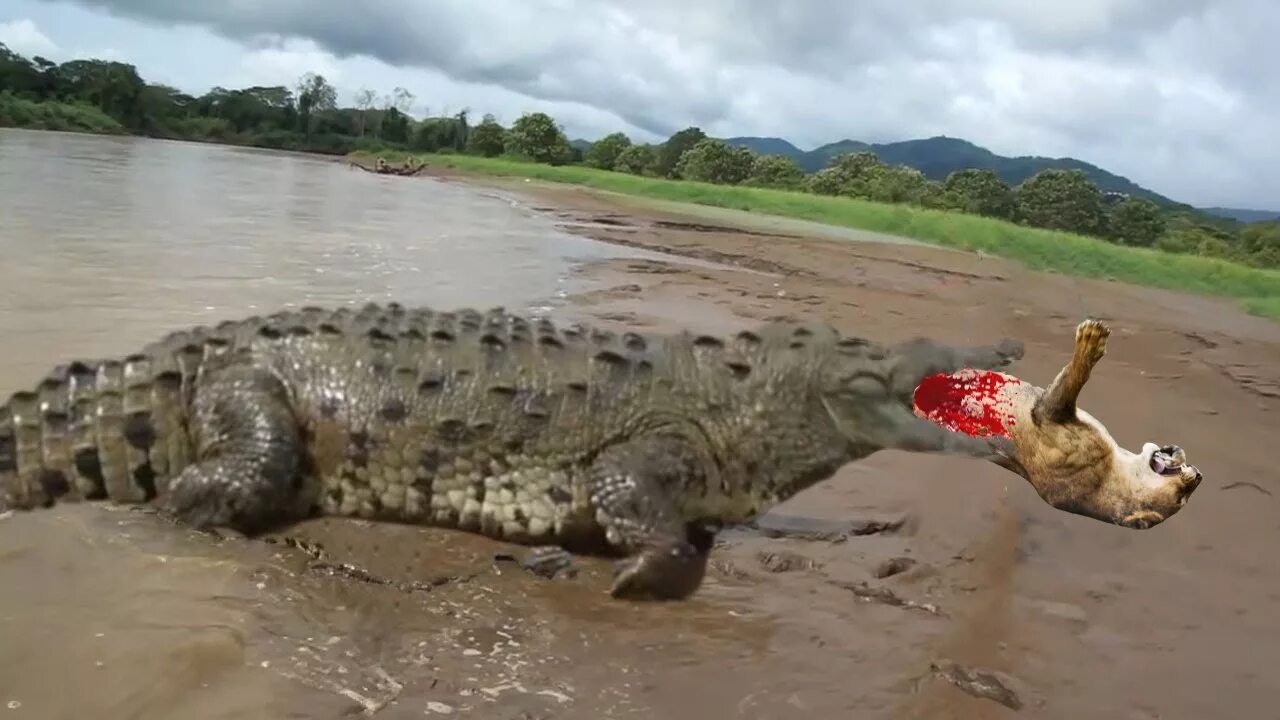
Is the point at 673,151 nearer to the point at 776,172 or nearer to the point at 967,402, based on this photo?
the point at 776,172

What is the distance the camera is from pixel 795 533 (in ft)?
13.5

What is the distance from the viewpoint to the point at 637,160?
67.1m

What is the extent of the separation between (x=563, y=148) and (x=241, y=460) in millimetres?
73654

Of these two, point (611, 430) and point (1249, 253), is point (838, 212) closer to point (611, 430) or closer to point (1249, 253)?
point (1249, 253)

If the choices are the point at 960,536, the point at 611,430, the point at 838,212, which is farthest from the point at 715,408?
the point at 838,212

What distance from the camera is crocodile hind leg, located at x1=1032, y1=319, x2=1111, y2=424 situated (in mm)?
3018

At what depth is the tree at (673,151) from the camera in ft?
207

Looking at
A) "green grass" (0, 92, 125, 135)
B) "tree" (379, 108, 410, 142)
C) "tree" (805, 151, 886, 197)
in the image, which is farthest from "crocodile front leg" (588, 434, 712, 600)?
"tree" (379, 108, 410, 142)

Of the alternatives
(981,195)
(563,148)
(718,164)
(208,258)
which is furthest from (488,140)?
(208,258)

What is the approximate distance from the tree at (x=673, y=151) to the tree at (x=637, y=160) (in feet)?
1.53

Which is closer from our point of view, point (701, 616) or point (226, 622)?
point (226, 622)

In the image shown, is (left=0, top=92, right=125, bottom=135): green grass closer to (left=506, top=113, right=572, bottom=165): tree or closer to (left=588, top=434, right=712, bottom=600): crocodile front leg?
(left=506, top=113, right=572, bottom=165): tree

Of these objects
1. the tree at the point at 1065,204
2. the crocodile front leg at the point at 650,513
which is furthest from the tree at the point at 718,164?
the crocodile front leg at the point at 650,513

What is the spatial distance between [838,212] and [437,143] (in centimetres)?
6313
